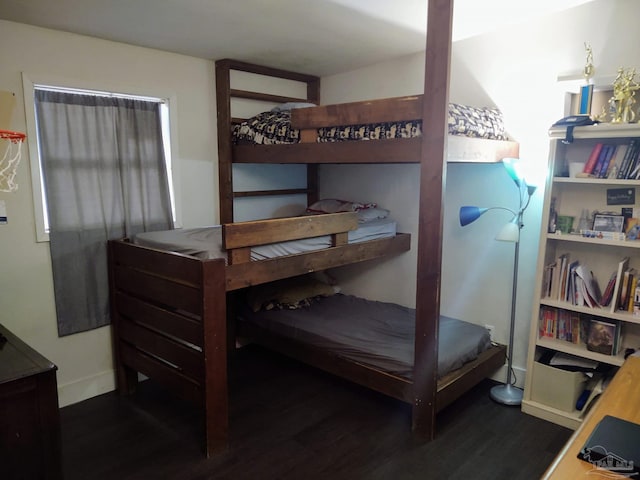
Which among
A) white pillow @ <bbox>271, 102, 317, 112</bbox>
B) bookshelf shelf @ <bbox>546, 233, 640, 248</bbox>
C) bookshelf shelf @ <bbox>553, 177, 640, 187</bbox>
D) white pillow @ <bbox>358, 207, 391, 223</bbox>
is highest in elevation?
white pillow @ <bbox>271, 102, 317, 112</bbox>

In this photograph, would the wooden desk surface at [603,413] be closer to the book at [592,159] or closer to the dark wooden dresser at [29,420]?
the book at [592,159]

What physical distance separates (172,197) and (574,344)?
277 cm

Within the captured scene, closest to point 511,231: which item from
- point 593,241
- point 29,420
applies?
point 593,241

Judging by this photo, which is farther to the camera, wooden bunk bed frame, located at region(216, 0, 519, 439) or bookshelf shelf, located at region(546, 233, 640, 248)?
bookshelf shelf, located at region(546, 233, 640, 248)

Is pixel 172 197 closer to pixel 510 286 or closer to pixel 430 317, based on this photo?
pixel 430 317

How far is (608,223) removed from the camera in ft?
8.19

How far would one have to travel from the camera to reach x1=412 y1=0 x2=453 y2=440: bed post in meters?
2.13

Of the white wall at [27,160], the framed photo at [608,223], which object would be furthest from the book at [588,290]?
the white wall at [27,160]

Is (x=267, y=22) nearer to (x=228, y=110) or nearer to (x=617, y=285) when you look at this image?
(x=228, y=110)

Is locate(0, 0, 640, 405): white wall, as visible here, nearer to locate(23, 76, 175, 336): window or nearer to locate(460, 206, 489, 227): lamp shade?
locate(23, 76, 175, 336): window

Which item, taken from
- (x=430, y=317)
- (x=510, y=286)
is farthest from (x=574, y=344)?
(x=430, y=317)

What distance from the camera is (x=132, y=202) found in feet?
9.96

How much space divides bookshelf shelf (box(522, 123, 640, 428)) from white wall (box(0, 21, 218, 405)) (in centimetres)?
234

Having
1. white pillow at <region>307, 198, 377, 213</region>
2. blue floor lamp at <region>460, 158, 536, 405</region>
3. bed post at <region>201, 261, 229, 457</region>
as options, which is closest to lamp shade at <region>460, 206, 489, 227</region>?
blue floor lamp at <region>460, 158, 536, 405</region>
